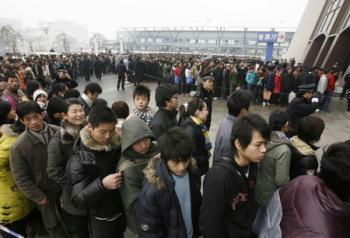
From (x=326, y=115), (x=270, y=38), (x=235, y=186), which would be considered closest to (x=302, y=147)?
(x=235, y=186)

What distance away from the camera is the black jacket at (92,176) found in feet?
6.54

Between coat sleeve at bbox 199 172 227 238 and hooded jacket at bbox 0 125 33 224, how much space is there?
7.52 feet

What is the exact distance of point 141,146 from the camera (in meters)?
2.10

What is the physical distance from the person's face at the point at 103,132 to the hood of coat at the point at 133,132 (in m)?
0.19

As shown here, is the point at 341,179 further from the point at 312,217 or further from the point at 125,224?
the point at 125,224

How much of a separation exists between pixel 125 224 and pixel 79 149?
1.01 m

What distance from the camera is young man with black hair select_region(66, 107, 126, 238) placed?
1993mm

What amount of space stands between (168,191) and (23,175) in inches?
69.1

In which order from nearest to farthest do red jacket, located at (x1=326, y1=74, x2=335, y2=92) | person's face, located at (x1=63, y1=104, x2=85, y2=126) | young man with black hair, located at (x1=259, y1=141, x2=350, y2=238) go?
young man with black hair, located at (x1=259, y1=141, x2=350, y2=238), person's face, located at (x1=63, y1=104, x2=85, y2=126), red jacket, located at (x1=326, y1=74, x2=335, y2=92)

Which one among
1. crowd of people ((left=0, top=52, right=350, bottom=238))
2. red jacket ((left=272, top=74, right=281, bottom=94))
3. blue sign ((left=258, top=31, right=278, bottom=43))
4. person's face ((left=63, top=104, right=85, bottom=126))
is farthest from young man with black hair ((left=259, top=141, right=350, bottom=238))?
blue sign ((left=258, top=31, right=278, bottom=43))

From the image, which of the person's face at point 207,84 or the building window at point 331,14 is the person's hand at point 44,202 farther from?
the building window at point 331,14

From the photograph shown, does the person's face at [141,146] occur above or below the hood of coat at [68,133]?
above

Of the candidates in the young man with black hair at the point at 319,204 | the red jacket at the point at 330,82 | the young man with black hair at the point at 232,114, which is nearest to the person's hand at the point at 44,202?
the young man with black hair at the point at 232,114

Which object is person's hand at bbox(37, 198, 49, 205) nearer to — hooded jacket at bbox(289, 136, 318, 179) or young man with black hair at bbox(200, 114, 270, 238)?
young man with black hair at bbox(200, 114, 270, 238)
